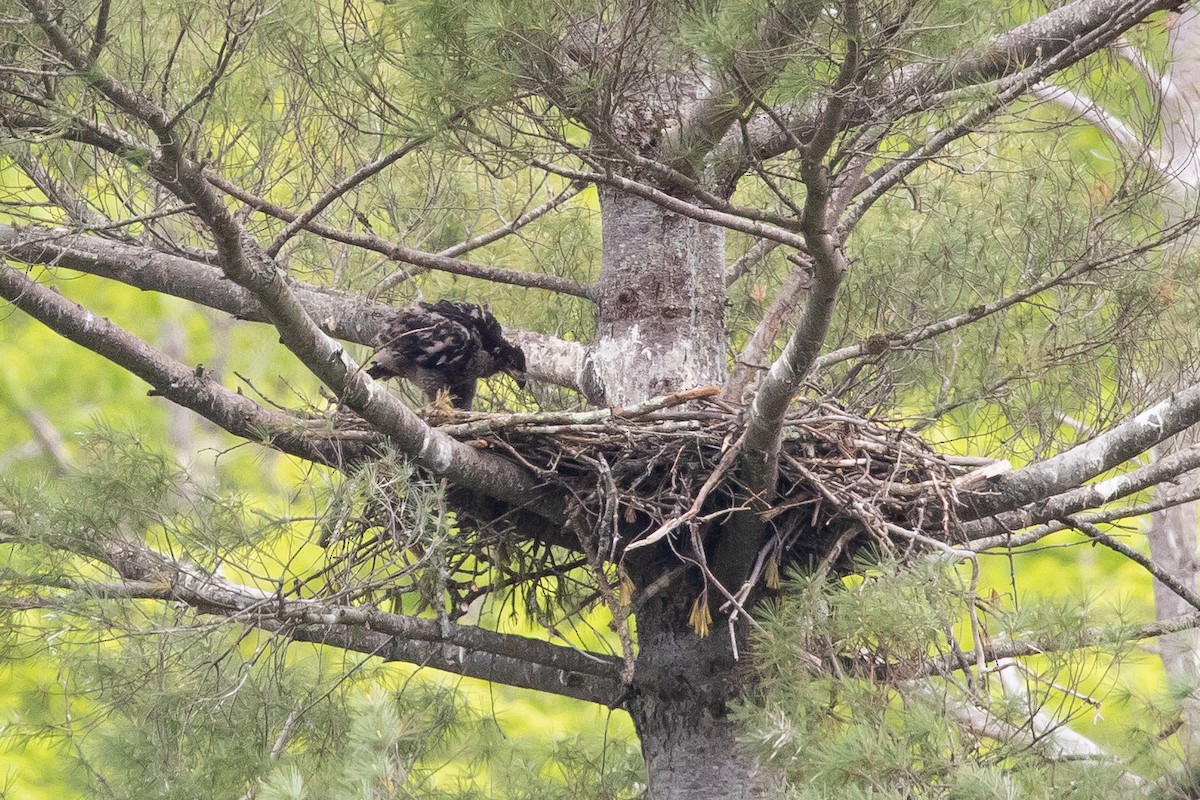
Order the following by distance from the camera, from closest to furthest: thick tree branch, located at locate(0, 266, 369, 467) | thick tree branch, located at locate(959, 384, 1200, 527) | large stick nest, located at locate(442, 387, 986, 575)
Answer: thick tree branch, located at locate(0, 266, 369, 467) → thick tree branch, located at locate(959, 384, 1200, 527) → large stick nest, located at locate(442, 387, 986, 575)

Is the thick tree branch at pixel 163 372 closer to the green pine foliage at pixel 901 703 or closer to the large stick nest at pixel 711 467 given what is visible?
the large stick nest at pixel 711 467

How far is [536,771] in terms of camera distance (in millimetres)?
5020

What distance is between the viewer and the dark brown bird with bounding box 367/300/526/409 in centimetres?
436

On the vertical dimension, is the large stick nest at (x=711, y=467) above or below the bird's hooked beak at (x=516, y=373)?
below

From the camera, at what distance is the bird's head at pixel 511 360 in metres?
4.58

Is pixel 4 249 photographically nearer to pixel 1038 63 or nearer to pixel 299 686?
pixel 299 686

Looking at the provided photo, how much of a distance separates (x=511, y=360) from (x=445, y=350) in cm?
34

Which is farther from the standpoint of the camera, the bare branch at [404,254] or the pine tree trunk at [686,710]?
the pine tree trunk at [686,710]

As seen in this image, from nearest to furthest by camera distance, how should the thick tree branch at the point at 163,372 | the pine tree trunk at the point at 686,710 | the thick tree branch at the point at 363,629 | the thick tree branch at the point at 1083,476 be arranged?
the thick tree branch at the point at 163,372, the thick tree branch at the point at 363,629, the thick tree branch at the point at 1083,476, the pine tree trunk at the point at 686,710

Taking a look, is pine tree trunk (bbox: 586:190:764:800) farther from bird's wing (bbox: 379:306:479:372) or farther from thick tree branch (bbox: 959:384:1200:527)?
thick tree branch (bbox: 959:384:1200:527)

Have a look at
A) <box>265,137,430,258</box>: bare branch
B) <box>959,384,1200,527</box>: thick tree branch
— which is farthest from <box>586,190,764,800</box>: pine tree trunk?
<box>265,137,430,258</box>: bare branch

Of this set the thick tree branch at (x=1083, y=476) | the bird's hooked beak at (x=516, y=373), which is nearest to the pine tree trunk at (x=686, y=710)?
the thick tree branch at (x=1083, y=476)

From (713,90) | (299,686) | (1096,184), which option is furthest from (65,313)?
(1096,184)

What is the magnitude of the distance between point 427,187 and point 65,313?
83.7 inches
